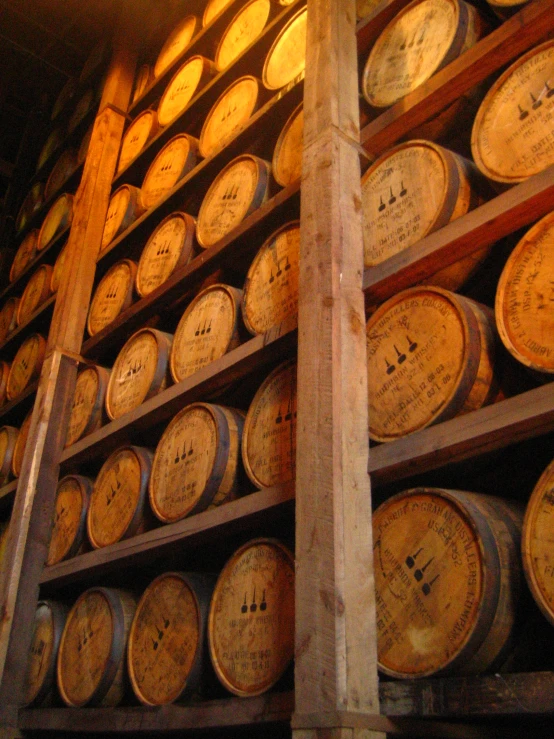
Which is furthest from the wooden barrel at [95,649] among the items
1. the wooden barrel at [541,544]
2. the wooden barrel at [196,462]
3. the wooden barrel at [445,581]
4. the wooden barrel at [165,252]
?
the wooden barrel at [541,544]

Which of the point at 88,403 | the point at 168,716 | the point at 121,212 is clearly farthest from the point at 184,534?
the point at 121,212

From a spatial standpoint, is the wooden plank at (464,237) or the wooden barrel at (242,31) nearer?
the wooden plank at (464,237)

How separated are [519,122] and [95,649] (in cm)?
297

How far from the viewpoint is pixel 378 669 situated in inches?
90.4

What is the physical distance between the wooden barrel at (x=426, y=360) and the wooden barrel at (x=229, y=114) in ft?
7.02

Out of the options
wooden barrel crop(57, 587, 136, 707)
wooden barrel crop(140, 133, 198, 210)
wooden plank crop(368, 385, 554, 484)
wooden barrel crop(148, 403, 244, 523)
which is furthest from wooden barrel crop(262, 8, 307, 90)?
wooden barrel crop(57, 587, 136, 707)

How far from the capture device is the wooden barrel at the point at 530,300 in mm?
2227

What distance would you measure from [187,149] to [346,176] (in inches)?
86.9

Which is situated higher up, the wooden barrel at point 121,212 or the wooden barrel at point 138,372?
the wooden barrel at point 121,212

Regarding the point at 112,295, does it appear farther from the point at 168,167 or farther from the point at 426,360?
the point at 426,360

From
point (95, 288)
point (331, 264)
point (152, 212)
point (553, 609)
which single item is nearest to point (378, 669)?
point (553, 609)

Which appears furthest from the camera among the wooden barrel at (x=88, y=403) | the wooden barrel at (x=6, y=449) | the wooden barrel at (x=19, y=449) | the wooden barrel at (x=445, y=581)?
the wooden barrel at (x=6, y=449)

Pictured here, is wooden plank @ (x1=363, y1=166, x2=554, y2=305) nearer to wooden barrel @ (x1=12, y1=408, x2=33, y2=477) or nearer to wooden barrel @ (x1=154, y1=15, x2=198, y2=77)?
wooden barrel @ (x1=12, y1=408, x2=33, y2=477)

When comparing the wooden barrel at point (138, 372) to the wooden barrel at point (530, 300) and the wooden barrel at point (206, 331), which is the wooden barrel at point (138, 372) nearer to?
the wooden barrel at point (206, 331)
